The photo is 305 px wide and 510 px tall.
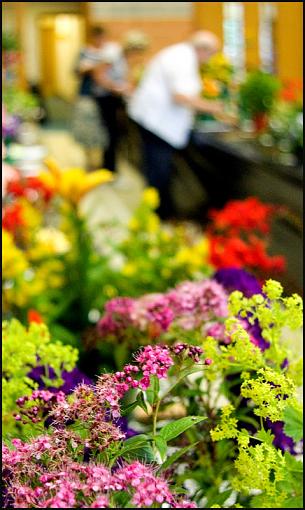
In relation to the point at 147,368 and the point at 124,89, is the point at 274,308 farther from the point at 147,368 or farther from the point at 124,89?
the point at 124,89

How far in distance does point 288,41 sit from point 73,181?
40.6 ft

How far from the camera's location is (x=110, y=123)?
32.0 feet

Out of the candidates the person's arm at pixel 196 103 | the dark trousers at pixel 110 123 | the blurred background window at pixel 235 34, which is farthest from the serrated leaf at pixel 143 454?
the blurred background window at pixel 235 34

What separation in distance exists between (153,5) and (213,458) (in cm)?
1765

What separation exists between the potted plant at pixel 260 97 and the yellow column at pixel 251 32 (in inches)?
336

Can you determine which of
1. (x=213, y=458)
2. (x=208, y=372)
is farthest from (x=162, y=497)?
(x=213, y=458)

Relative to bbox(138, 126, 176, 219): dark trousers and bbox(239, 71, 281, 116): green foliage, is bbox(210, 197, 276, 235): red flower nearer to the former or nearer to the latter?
→ bbox(239, 71, 281, 116): green foliage

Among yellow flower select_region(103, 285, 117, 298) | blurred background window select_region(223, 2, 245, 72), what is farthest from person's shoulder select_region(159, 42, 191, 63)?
blurred background window select_region(223, 2, 245, 72)

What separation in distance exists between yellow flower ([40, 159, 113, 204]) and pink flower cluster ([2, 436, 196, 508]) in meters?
1.53

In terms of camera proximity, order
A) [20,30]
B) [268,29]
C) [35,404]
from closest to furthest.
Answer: [35,404]
[268,29]
[20,30]

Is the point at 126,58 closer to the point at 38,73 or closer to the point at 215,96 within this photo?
the point at 215,96

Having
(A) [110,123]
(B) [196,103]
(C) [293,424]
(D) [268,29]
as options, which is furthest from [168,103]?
(D) [268,29]

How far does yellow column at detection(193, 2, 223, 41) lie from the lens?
53.6ft

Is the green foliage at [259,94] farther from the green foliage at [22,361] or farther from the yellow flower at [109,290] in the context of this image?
the green foliage at [22,361]
